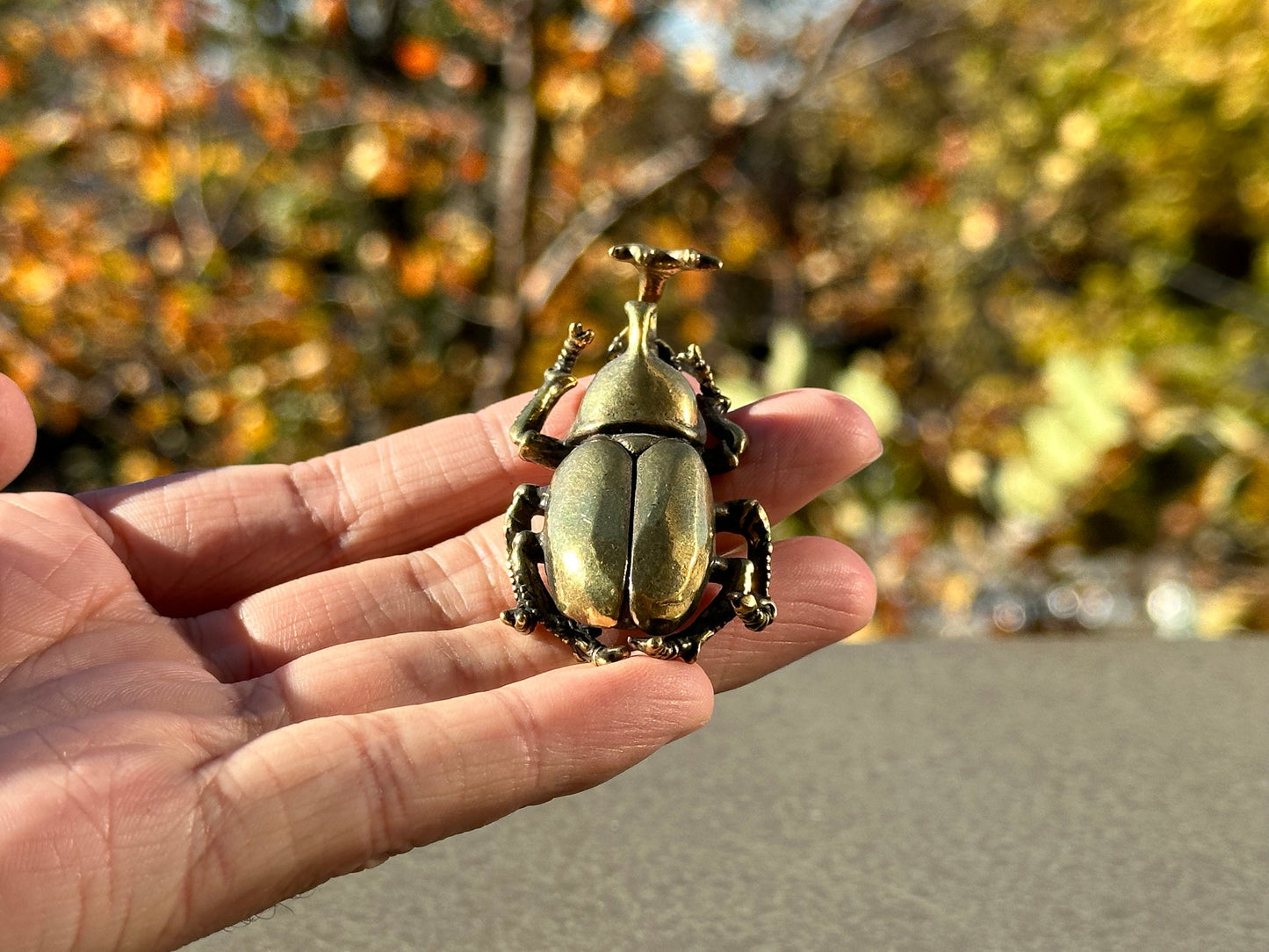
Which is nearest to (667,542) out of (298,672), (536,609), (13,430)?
(536,609)

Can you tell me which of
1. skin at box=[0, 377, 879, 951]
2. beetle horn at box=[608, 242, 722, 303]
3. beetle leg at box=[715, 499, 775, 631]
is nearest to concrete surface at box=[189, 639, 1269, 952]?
skin at box=[0, 377, 879, 951]

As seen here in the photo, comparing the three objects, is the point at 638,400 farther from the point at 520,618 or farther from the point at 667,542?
the point at 520,618

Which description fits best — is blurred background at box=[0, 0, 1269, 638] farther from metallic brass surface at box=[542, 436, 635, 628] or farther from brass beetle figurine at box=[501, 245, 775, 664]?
metallic brass surface at box=[542, 436, 635, 628]

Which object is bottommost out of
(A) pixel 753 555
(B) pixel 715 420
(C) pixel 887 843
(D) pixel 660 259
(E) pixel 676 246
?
(C) pixel 887 843

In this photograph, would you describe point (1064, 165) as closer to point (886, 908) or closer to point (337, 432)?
point (337, 432)

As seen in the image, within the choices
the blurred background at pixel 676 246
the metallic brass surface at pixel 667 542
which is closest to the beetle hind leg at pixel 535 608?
the metallic brass surface at pixel 667 542

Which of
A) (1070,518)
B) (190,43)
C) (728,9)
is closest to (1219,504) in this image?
(1070,518)

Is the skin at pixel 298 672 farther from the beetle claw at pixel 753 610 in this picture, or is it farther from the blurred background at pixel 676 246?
the blurred background at pixel 676 246
